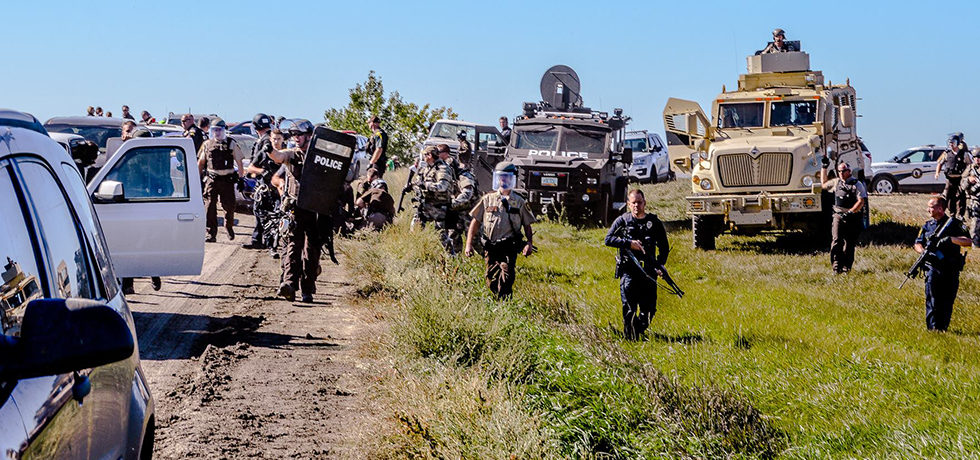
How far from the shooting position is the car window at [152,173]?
11.9 m

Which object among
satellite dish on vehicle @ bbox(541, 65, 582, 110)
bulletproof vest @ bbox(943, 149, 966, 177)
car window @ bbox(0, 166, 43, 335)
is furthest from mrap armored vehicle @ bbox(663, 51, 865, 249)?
car window @ bbox(0, 166, 43, 335)

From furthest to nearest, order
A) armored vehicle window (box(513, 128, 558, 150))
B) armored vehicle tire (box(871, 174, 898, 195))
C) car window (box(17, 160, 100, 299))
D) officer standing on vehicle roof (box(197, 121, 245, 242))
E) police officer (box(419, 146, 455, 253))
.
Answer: armored vehicle tire (box(871, 174, 898, 195)) → armored vehicle window (box(513, 128, 558, 150)) → officer standing on vehicle roof (box(197, 121, 245, 242)) → police officer (box(419, 146, 455, 253)) → car window (box(17, 160, 100, 299))

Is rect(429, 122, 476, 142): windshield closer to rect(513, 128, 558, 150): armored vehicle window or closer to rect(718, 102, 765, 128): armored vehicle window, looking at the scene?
rect(513, 128, 558, 150): armored vehicle window

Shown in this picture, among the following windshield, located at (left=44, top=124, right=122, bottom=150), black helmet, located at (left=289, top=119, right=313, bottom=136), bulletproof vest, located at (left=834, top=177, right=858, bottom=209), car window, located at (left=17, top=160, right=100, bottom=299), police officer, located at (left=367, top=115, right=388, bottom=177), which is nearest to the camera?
car window, located at (left=17, top=160, right=100, bottom=299)

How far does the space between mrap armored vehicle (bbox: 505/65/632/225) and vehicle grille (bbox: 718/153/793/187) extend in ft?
12.8

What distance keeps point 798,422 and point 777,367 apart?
2.00m

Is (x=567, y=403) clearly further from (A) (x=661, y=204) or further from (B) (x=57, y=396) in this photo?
(A) (x=661, y=204)

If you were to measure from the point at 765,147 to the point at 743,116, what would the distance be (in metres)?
1.32

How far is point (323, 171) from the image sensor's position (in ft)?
39.6

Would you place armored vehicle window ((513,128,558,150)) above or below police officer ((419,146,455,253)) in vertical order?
→ above

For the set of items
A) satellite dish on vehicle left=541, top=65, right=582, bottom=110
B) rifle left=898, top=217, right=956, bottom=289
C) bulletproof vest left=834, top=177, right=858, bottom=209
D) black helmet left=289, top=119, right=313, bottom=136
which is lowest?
rifle left=898, top=217, right=956, bottom=289

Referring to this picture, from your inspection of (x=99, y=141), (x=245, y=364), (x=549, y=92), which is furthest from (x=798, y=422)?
(x=549, y=92)

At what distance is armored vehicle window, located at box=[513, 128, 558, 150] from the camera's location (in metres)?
24.0

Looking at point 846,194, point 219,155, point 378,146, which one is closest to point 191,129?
point 219,155
